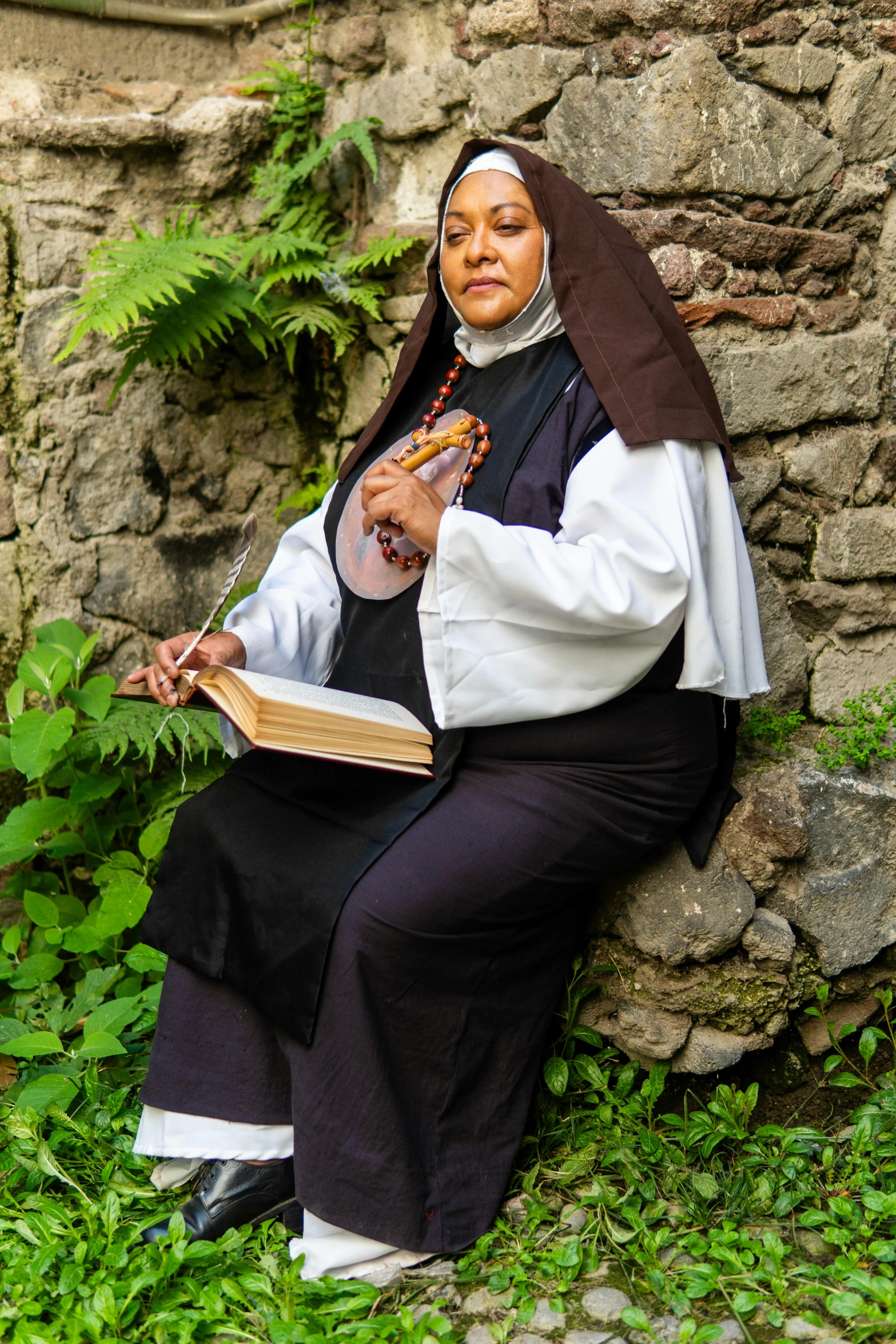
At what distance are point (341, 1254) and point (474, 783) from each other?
0.88 meters

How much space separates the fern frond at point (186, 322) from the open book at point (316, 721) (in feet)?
4.44

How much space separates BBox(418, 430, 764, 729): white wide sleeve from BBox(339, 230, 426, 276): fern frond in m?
1.27

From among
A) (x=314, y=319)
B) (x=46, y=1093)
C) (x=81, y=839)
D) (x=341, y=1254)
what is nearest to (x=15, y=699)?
(x=81, y=839)

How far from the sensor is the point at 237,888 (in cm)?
224

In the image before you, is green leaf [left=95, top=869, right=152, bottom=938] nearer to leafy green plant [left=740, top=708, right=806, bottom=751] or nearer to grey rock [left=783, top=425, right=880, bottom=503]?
leafy green plant [left=740, top=708, right=806, bottom=751]

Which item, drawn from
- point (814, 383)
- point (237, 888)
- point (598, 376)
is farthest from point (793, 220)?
point (237, 888)

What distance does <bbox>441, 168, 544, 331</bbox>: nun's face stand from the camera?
2.24m

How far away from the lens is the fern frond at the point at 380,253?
312 cm

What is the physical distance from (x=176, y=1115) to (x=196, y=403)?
6.68 ft

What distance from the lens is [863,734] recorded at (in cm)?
261

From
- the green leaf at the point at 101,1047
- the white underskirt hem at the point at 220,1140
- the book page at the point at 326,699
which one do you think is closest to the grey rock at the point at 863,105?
the book page at the point at 326,699

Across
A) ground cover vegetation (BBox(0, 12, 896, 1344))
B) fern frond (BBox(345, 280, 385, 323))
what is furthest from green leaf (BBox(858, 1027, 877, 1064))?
fern frond (BBox(345, 280, 385, 323))

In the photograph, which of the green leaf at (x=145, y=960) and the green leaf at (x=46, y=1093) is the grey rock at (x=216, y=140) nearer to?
the green leaf at (x=145, y=960)

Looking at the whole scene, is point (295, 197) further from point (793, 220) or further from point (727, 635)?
point (727, 635)
